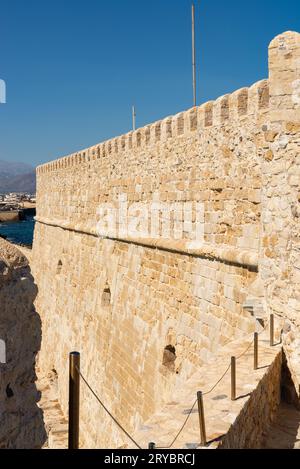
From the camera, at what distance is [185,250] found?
6316 mm

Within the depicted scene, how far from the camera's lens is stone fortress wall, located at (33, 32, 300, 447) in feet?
14.2

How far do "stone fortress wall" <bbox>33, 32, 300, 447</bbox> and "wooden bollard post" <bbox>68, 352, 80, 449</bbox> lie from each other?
7.63 ft

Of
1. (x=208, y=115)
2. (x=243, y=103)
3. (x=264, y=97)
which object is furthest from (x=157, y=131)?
(x=264, y=97)

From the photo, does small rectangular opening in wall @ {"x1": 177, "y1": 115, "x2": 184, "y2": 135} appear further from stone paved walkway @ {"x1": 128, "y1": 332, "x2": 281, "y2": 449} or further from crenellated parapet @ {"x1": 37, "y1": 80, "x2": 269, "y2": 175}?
stone paved walkway @ {"x1": 128, "y1": 332, "x2": 281, "y2": 449}

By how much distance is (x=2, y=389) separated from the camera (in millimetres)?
4418

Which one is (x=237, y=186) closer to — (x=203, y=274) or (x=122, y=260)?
(x=203, y=274)

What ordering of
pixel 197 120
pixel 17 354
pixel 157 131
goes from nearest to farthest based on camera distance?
pixel 17 354 → pixel 197 120 → pixel 157 131

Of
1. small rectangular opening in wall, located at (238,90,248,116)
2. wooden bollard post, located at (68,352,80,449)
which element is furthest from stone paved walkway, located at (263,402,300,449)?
small rectangular opening in wall, located at (238,90,248,116)

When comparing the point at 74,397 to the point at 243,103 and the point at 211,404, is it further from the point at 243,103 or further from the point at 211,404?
the point at 243,103

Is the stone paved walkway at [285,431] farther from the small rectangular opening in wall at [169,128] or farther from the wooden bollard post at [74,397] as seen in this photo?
the small rectangular opening in wall at [169,128]

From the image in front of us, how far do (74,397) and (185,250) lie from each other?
4.11m
